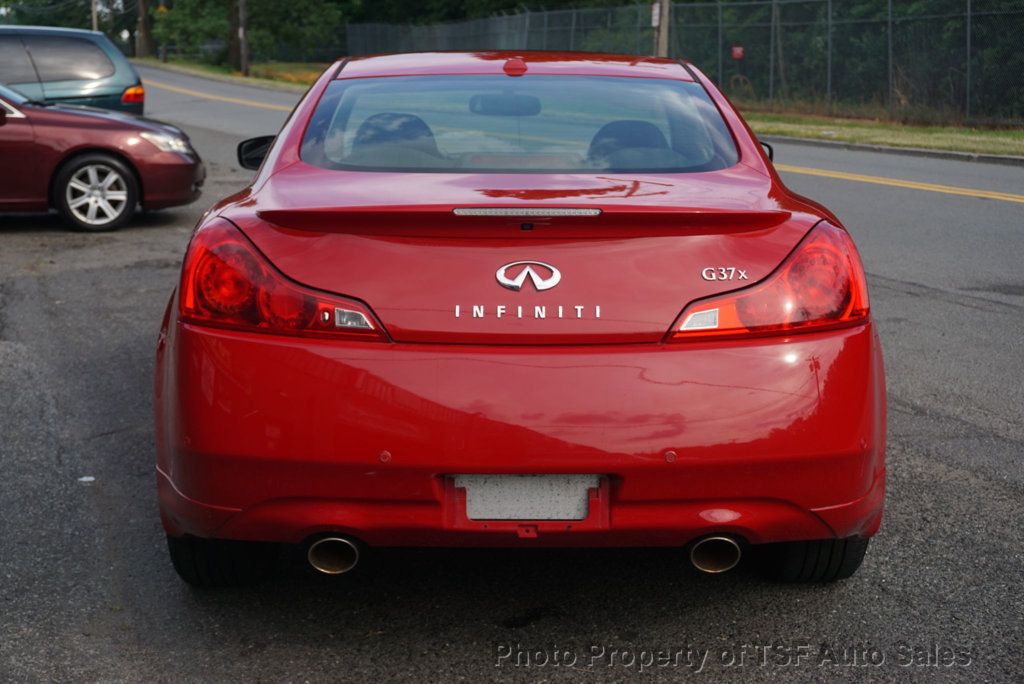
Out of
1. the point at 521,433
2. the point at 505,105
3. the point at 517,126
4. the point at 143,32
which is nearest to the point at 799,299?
the point at 521,433

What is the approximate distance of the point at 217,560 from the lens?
3898 millimetres

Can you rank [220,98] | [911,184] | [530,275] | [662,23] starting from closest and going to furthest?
1. [530,275]
2. [911,184]
3. [662,23]
4. [220,98]

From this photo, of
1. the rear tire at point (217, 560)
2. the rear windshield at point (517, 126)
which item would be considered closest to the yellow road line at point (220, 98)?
the rear windshield at point (517, 126)

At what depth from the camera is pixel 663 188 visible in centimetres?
374

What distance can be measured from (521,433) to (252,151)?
2.72 meters

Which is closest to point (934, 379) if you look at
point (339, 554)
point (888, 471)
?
point (888, 471)

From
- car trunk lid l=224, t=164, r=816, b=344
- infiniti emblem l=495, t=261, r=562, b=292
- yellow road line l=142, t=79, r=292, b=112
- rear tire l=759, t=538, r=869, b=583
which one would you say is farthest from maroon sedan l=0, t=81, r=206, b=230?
yellow road line l=142, t=79, r=292, b=112

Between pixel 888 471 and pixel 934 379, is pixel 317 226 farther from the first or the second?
pixel 934 379

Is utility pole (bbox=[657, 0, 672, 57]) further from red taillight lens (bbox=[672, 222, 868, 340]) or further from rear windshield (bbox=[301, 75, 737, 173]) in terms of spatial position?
red taillight lens (bbox=[672, 222, 868, 340])

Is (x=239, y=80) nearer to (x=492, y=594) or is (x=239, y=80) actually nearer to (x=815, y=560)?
(x=492, y=594)

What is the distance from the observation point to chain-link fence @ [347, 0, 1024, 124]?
2727cm

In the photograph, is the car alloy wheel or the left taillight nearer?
the left taillight

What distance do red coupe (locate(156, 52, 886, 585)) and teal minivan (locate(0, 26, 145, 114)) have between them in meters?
15.0

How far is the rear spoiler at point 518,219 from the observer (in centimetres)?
348
